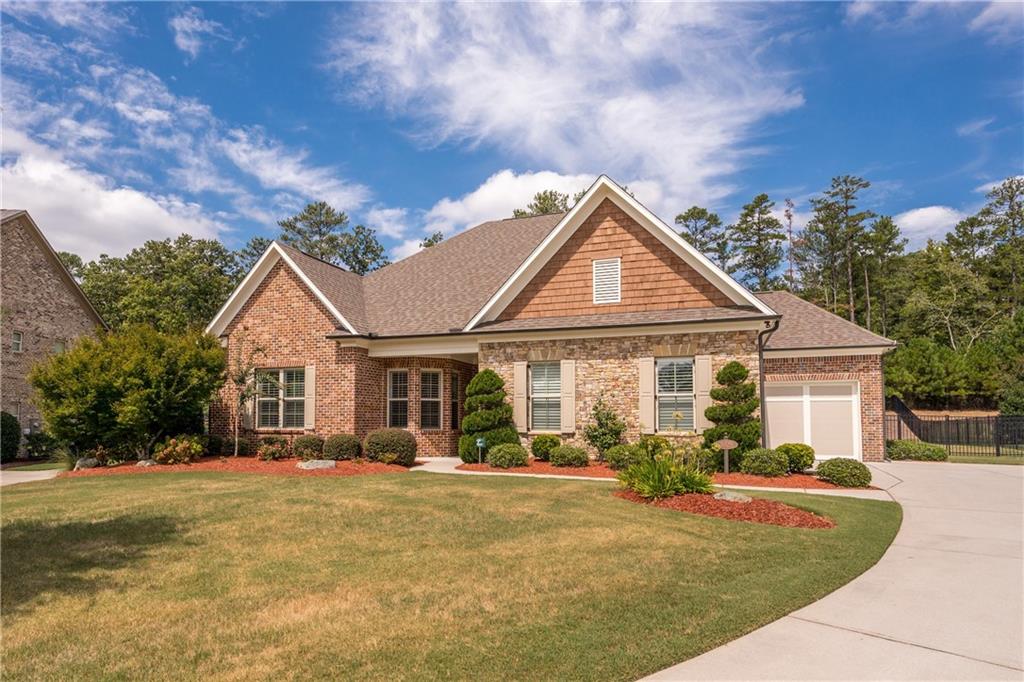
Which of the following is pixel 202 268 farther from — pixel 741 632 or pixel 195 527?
pixel 741 632

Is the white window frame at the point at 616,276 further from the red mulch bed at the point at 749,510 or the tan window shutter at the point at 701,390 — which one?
the red mulch bed at the point at 749,510

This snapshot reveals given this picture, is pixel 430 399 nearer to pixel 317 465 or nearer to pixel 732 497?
pixel 317 465

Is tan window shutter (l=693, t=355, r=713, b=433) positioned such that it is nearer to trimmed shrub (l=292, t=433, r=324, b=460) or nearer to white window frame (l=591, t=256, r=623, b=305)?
white window frame (l=591, t=256, r=623, b=305)

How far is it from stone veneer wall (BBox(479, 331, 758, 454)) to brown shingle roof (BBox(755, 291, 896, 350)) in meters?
5.37

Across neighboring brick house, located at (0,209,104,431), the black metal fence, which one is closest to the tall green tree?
the black metal fence

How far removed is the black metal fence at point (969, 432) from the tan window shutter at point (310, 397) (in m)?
22.8

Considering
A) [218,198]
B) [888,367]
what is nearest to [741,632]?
[218,198]

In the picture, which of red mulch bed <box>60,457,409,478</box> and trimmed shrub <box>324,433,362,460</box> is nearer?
red mulch bed <box>60,457,409,478</box>

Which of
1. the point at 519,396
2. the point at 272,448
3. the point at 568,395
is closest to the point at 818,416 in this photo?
the point at 568,395

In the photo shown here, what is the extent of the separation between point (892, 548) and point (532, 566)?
16.3 ft

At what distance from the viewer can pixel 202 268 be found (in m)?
40.8

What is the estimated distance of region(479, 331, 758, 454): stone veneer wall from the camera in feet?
50.6

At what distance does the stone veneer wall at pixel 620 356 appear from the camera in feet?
50.6

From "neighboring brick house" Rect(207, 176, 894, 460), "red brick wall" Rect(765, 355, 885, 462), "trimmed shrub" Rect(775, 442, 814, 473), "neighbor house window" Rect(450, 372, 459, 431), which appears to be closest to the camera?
"trimmed shrub" Rect(775, 442, 814, 473)
